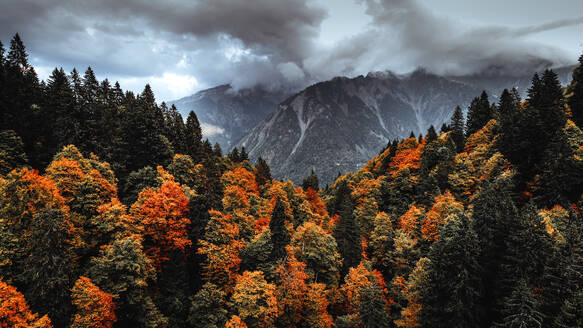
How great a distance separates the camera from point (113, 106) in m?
66.4

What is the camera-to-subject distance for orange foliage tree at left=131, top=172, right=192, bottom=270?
1487 inches

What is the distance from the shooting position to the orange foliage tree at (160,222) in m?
37.8

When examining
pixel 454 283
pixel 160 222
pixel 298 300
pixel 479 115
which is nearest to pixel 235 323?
pixel 298 300

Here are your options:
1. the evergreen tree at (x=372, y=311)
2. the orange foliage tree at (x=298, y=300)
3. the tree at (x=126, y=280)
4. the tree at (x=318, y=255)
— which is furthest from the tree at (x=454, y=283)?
the tree at (x=126, y=280)

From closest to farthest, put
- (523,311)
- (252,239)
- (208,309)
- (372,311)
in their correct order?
(523,311)
(372,311)
(208,309)
(252,239)

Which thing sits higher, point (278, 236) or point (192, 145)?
point (192, 145)

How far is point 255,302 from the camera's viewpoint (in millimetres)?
33844

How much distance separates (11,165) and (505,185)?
3054 inches

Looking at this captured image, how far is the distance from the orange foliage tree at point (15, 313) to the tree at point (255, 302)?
1870 cm

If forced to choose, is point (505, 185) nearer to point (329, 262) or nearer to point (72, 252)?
point (329, 262)

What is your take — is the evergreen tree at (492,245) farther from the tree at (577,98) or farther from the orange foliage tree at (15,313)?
the orange foliage tree at (15,313)

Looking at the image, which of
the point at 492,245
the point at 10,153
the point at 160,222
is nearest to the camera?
the point at 492,245

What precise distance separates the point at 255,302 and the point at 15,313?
22.5 m

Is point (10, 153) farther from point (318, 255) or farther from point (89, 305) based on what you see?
point (318, 255)
